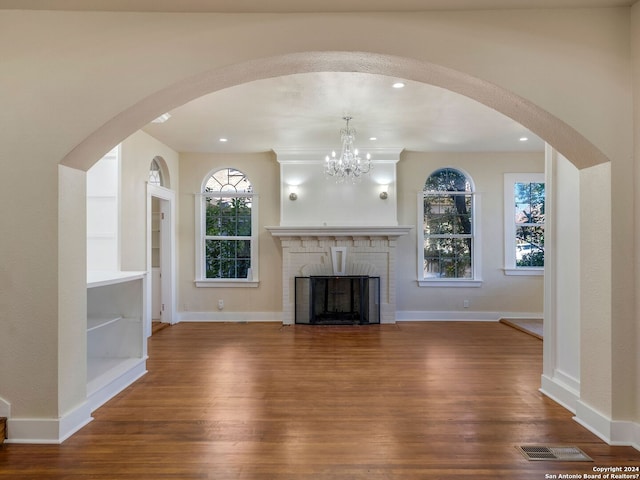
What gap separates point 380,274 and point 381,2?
14.7 feet

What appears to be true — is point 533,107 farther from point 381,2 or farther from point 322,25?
point 322,25

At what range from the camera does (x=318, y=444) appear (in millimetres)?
2332

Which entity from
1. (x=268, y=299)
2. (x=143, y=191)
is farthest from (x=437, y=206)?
(x=143, y=191)

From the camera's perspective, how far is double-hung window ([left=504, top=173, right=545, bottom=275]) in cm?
640

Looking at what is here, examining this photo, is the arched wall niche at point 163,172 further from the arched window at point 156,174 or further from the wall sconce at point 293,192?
the wall sconce at point 293,192

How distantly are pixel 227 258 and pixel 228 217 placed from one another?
27.8 inches

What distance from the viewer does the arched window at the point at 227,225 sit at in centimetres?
652

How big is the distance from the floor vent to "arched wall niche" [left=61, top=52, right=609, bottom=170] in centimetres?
175

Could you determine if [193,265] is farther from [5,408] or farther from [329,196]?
[5,408]

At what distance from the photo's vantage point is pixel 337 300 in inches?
248

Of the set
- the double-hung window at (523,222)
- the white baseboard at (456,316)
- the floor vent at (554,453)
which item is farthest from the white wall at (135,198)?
the double-hung window at (523,222)

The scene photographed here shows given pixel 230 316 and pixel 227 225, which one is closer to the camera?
pixel 230 316

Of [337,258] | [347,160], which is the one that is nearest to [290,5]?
[347,160]

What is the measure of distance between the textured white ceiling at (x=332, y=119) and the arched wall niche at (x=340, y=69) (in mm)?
1033
